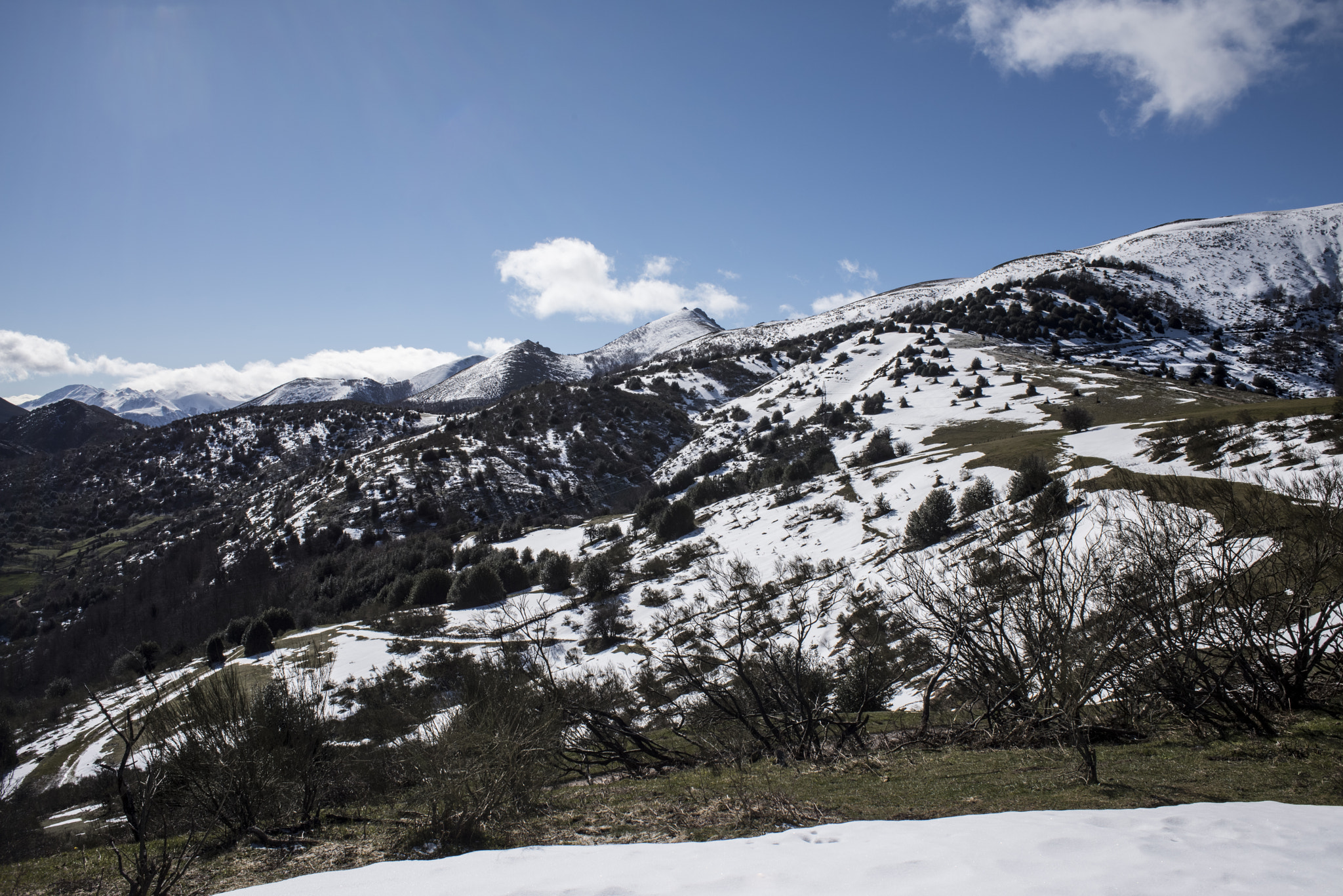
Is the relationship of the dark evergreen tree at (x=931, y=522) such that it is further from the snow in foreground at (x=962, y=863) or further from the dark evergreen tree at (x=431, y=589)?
the dark evergreen tree at (x=431, y=589)

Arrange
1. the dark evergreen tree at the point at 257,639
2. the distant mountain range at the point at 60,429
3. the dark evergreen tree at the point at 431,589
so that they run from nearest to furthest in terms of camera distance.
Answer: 1. the dark evergreen tree at the point at 257,639
2. the dark evergreen tree at the point at 431,589
3. the distant mountain range at the point at 60,429

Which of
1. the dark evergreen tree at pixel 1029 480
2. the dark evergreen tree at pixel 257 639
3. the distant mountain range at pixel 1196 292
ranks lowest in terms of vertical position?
the dark evergreen tree at pixel 257 639

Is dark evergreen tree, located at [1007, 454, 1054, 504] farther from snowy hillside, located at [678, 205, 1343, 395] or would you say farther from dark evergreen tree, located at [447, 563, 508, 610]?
snowy hillside, located at [678, 205, 1343, 395]

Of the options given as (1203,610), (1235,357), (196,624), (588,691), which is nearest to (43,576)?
(196,624)

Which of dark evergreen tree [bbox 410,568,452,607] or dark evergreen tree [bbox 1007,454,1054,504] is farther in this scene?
dark evergreen tree [bbox 410,568,452,607]

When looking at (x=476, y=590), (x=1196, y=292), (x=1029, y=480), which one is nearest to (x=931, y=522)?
(x=1029, y=480)

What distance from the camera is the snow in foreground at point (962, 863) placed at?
4410mm

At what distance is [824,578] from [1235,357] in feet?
257

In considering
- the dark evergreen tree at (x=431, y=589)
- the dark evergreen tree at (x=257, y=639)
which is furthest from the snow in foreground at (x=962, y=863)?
the dark evergreen tree at (x=431, y=589)

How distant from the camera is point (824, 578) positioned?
2311cm

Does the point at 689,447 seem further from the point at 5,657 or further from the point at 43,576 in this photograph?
the point at 43,576

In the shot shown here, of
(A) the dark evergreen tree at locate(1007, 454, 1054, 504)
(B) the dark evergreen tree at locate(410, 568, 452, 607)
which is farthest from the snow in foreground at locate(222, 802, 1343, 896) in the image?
(B) the dark evergreen tree at locate(410, 568, 452, 607)

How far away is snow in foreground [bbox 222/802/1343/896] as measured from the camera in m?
4.41

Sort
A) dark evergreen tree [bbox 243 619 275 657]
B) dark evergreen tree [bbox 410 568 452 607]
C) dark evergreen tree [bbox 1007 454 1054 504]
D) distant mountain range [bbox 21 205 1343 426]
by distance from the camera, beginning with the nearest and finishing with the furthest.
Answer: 1. dark evergreen tree [bbox 1007 454 1054 504]
2. dark evergreen tree [bbox 243 619 275 657]
3. dark evergreen tree [bbox 410 568 452 607]
4. distant mountain range [bbox 21 205 1343 426]
